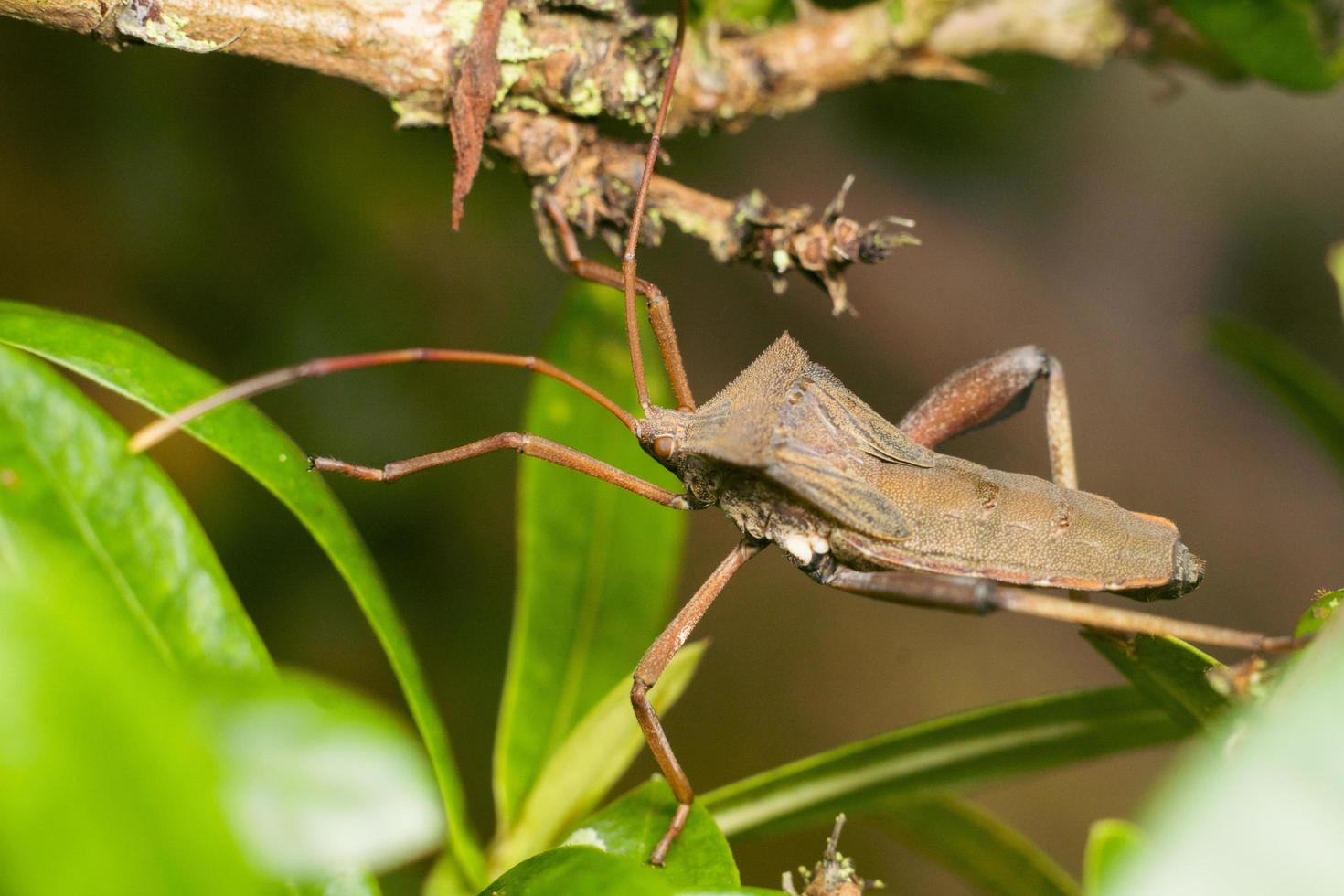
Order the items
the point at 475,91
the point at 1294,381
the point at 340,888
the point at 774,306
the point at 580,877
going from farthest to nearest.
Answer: the point at 774,306 < the point at 1294,381 < the point at 475,91 < the point at 340,888 < the point at 580,877

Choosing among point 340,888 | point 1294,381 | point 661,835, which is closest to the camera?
point 340,888

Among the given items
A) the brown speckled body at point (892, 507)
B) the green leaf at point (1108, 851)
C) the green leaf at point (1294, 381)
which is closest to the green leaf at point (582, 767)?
the brown speckled body at point (892, 507)

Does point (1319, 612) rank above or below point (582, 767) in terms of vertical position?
above

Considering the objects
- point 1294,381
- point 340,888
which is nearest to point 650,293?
point 340,888

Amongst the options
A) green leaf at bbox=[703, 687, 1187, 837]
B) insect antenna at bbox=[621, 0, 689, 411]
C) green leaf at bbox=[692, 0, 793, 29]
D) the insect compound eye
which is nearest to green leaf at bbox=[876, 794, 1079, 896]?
green leaf at bbox=[703, 687, 1187, 837]

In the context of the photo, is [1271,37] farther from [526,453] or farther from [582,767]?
[582,767]

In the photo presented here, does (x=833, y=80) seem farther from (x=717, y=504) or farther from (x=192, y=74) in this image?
(x=192, y=74)

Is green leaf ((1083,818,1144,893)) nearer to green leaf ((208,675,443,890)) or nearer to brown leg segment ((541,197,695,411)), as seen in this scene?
green leaf ((208,675,443,890))
